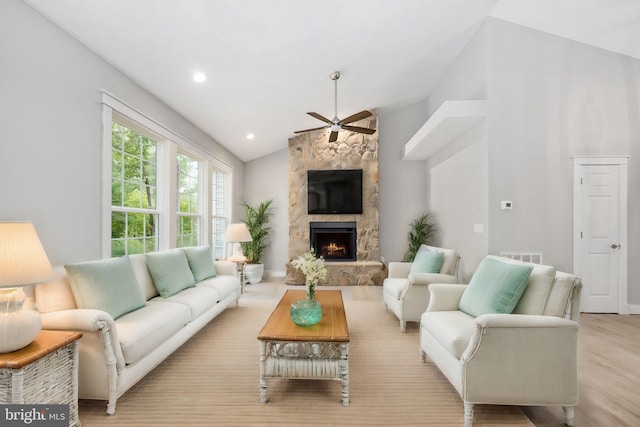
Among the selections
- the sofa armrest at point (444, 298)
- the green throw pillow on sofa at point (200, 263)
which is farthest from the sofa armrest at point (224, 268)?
the sofa armrest at point (444, 298)

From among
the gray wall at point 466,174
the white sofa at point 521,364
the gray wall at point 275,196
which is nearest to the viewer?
the white sofa at point 521,364

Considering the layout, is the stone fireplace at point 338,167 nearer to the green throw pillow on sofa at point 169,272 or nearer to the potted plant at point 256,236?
the potted plant at point 256,236

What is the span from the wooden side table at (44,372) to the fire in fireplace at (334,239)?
4654mm

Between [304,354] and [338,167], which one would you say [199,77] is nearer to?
[304,354]

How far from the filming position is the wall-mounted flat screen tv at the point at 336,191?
6.20 meters

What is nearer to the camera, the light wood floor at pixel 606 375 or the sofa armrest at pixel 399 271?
the light wood floor at pixel 606 375

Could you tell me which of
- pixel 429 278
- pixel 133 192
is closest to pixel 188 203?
pixel 133 192

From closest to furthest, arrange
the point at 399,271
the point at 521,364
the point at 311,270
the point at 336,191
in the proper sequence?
the point at 521,364, the point at 311,270, the point at 399,271, the point at 336,191

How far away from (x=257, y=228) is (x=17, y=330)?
16.4ft

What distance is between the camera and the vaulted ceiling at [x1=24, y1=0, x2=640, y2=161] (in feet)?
8.34

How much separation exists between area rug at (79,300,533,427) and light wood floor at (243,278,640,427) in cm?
37

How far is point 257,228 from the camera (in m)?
6.60

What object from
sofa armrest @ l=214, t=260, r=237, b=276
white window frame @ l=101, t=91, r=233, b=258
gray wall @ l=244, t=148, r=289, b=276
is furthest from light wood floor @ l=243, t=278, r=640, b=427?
gray wall @ l=244, t=148, r=289, b=276

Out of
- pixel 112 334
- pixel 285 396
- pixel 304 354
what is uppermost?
pixel 112 334
